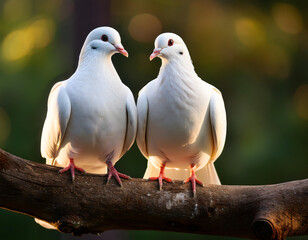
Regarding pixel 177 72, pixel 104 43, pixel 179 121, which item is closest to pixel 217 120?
pixel 179 121

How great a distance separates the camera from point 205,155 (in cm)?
570

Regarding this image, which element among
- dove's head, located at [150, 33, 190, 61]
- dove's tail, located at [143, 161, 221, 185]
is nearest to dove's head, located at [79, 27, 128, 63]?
dove's head, located at [150, 33, 190, 61]

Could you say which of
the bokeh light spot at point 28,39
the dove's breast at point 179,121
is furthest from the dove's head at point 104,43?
the bokeh light spot at point 28,39

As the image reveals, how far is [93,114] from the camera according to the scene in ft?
17.1

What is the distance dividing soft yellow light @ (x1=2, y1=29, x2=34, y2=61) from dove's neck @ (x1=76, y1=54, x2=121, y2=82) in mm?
5033

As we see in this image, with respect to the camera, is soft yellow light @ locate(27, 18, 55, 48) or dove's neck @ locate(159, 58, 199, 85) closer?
dove's neck @ locate(159, 58, 199, 85)

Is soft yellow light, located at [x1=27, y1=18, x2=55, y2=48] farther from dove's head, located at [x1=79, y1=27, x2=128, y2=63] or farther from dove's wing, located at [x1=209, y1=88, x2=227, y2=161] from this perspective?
dove's wing, located at [x1=209, y1=88, x2=227, y2=161]

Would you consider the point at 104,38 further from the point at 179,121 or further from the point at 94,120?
the point at 179,121

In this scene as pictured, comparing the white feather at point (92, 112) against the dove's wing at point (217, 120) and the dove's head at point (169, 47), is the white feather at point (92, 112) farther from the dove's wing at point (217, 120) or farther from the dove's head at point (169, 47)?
the dove's wing at point (217, 120)

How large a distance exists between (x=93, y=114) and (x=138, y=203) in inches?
35.9

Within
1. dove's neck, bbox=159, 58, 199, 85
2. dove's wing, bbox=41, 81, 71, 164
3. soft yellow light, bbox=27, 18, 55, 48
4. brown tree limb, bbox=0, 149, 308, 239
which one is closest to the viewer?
brown tree limb, bbox=0, 149, 308, 239

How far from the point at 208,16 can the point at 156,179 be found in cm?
658

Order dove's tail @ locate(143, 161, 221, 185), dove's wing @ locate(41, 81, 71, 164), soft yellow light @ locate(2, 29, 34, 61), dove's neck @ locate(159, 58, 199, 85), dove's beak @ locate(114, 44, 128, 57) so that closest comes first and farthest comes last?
dove's wing @ locate(41, 81, 71, 164), dove's beak @ locate(114, 44, 128, 57), dove's neck @ locate(159, 58, 199, 85), dove's tail @ locate(143, 161, 221, 185), soft yellow light @ locate(2, 29, 34, 61)

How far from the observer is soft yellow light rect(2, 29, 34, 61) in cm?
1023
